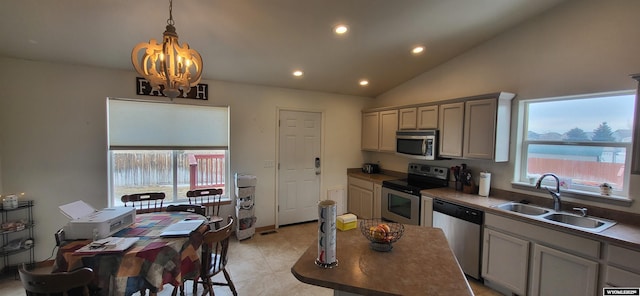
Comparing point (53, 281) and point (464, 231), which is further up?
point (53, 281)

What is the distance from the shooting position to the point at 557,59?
261cm

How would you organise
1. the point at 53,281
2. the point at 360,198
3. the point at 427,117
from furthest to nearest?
the point at 360,198 < the point at 427,117 < the point at 53,281

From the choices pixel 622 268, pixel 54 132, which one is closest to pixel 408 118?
pixel 622 268

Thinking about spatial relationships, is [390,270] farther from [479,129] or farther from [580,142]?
[580,142]

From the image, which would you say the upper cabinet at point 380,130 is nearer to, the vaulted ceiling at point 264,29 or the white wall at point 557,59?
the white wall at point 557,59

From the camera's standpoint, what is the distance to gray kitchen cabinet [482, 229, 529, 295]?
236cm

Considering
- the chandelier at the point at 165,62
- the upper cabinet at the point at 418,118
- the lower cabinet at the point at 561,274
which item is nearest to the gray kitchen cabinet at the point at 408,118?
the upper cabinet at the point at 418,118

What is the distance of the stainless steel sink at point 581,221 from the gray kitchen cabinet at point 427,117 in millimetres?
1573

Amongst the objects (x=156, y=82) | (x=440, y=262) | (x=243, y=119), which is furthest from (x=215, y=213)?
(x=440, y=262)

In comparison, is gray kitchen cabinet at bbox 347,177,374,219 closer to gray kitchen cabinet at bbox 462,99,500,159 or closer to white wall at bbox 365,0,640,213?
white wall at bbox 365,0,640,213

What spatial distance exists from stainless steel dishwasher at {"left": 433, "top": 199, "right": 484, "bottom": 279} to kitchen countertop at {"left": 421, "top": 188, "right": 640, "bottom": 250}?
0.08m

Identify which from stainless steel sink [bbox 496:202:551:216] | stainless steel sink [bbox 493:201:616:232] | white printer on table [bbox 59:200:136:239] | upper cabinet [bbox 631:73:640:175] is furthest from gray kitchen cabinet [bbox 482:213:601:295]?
white printer on table [bbox 59:200:136:239]

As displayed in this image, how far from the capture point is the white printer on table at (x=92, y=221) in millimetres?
1911

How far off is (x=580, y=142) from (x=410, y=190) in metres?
1.78
